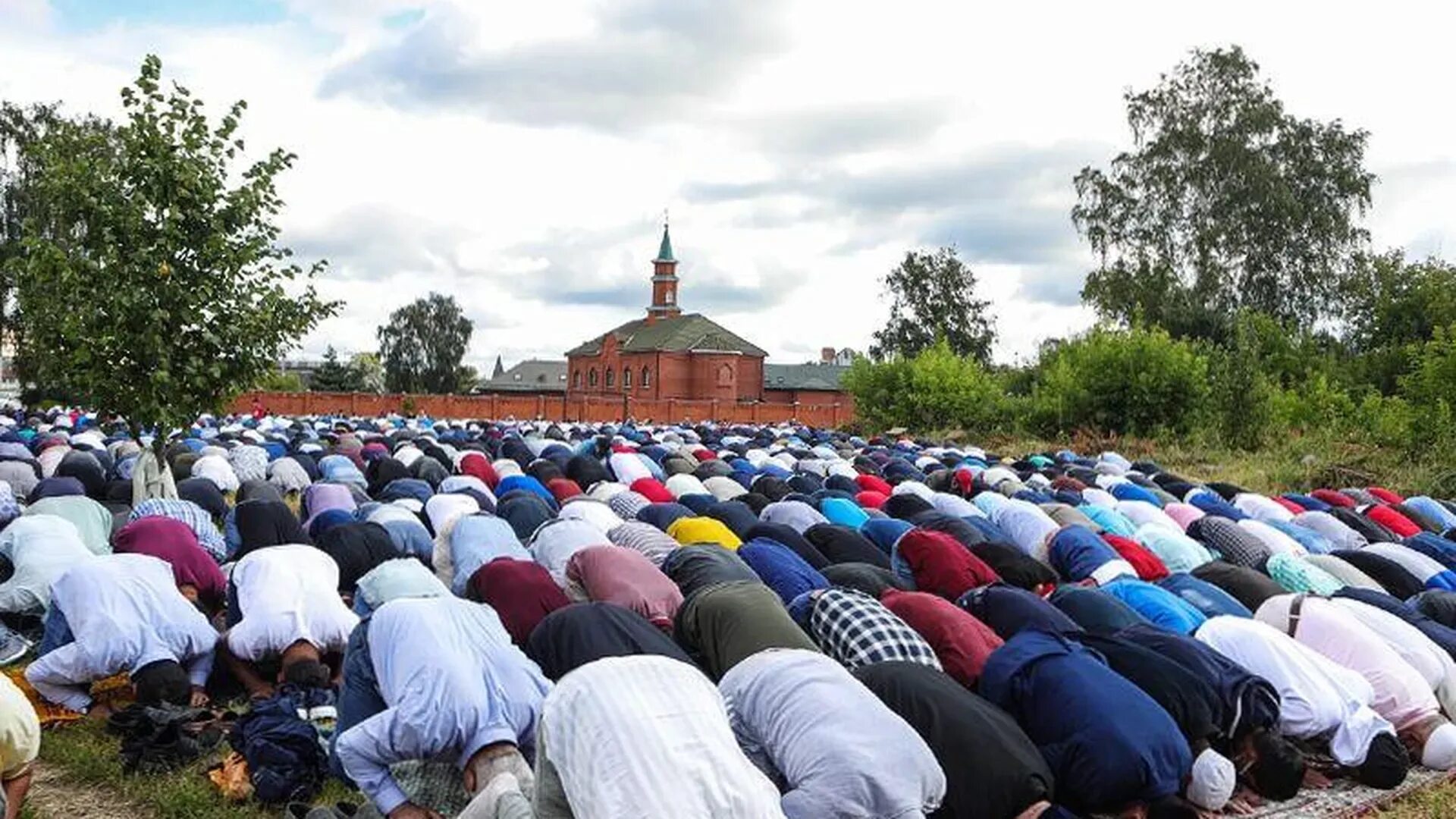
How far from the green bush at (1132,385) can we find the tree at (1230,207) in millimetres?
5860

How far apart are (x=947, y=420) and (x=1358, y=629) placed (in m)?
27.5

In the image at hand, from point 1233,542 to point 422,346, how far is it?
194 feet

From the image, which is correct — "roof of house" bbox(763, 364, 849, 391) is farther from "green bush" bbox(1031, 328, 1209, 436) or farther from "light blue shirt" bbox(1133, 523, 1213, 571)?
"light blue shirt" bbox(1133, 523, 1213, 571)

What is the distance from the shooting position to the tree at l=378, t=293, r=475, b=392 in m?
64.8

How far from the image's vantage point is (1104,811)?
4.96 meters

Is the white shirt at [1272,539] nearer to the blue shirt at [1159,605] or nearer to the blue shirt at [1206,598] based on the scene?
the blue shirt at [1206,598]

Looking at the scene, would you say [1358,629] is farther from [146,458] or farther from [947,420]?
[947,420]

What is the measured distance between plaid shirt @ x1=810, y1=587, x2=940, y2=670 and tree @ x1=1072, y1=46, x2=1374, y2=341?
29129mm

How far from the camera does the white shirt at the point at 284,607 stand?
6.34 metres

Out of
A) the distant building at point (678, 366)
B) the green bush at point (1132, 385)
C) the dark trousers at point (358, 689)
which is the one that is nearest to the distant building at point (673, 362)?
the distant building at point (678, 366)

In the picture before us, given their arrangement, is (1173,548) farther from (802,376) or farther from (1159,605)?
(802,376)

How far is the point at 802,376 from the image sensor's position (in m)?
65.7

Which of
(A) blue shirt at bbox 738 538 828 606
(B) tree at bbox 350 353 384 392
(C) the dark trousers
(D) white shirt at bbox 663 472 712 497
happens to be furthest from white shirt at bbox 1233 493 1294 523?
(B) tree at bbox 350 353 384 392

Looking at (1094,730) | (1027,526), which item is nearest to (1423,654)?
(1094,730)
